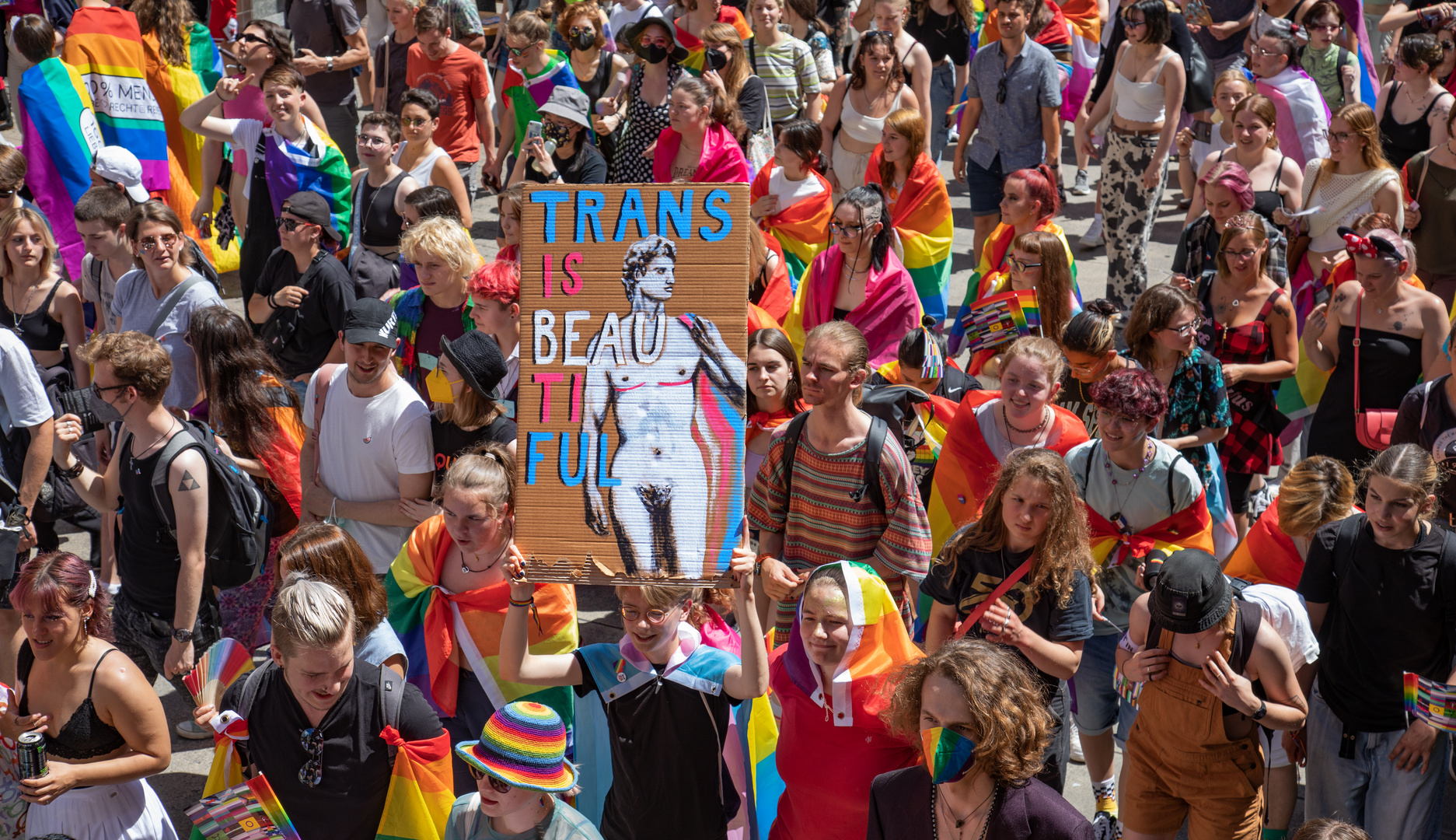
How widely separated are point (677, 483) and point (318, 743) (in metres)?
1.30

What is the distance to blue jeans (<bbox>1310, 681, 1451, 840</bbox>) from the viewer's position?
4.35 metres

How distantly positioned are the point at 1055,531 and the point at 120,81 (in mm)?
7393

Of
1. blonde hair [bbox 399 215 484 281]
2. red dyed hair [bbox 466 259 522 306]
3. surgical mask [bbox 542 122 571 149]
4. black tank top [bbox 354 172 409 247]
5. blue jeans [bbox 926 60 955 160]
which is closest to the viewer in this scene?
red dyed hair [bbox 466 259 522 306]

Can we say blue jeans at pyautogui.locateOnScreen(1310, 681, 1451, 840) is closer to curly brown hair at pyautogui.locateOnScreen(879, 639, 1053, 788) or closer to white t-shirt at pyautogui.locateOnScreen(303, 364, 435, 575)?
curly brown hair at pyautogui.locateOnScreen(879, 639, 1053, 788)

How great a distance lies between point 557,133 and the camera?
8.24 metres

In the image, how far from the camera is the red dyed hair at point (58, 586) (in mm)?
3967

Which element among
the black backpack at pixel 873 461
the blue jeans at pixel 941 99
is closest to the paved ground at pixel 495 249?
the blue jeans at pixel 941 99

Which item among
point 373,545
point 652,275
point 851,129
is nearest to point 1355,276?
point 851,129

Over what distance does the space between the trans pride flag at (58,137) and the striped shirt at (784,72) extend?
14.7 feet

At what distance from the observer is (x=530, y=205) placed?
3578 mm

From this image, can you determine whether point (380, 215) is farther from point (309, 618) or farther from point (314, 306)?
point (309, 618)

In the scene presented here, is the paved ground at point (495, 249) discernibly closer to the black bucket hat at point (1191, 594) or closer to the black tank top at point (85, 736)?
the black tank top at point (85, 736)

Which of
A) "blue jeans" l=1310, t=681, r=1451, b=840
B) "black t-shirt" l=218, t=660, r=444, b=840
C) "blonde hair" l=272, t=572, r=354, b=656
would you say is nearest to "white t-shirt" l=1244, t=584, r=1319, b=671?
"blue jeans" l=1310, t=681, r=1451, b=840

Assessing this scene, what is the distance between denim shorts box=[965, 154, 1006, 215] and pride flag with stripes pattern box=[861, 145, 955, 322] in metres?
1.61
